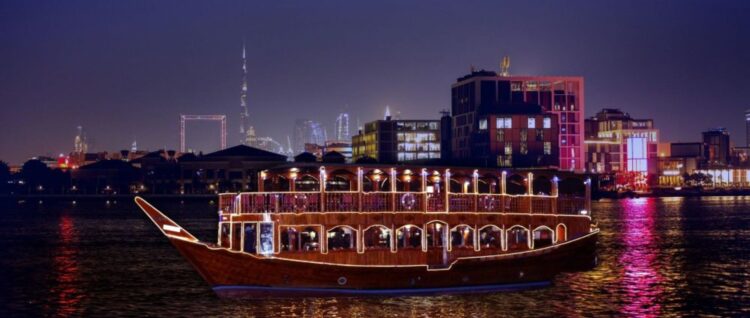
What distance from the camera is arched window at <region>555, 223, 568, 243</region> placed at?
4403 cm

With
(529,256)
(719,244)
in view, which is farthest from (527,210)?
(719,244)

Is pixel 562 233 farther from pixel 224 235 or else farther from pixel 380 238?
pixel 224 235

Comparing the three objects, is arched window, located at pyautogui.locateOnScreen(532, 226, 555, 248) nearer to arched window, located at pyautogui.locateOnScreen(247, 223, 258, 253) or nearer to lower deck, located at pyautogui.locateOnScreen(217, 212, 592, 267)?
lower deck, located at pyautogui.locateOnScreen(217, 212, 592, 267)

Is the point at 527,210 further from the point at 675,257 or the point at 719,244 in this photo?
the point at 719,244

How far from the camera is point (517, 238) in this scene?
4344 centimetres

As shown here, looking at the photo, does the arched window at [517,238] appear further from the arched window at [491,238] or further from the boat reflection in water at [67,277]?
Result: the boat reflection in water at [67,277]

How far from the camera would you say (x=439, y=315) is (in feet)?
125

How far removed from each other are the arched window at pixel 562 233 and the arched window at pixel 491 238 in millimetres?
2864

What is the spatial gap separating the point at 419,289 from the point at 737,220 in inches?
3771

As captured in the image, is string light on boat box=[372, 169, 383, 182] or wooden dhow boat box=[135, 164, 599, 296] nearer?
wooden dhow boat box=[135, 164, 599, 296]

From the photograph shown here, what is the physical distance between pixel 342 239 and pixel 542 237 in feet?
29.7

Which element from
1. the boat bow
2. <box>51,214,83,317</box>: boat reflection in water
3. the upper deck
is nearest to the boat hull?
the boat bow

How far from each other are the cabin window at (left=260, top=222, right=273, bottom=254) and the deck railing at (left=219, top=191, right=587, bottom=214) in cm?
67

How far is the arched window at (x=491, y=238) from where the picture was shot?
139 ft
